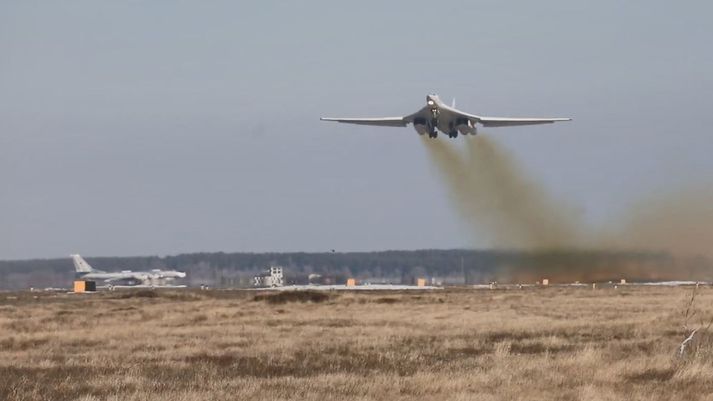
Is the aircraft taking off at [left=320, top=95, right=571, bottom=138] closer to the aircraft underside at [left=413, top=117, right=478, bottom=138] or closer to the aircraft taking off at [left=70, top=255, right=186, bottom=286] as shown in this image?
the aircraft underside at [left=413, top=117, right=478, bottom=138]

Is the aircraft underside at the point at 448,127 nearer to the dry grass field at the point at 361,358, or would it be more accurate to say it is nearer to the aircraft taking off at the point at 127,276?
the dry grass field at the point at 361,358

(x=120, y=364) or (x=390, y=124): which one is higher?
(x=390, y=124)

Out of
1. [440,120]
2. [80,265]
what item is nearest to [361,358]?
[440,120]

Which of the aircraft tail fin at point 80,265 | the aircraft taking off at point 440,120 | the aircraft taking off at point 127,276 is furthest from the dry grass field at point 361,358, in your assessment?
the aircraft tail fin at point 80,265

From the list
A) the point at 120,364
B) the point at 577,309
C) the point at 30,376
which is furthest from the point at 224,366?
the point at 577,309

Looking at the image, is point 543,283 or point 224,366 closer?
point 224,366

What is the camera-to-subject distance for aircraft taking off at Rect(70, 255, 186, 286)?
16638cm

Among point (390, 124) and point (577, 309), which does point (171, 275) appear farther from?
point (577, 309)

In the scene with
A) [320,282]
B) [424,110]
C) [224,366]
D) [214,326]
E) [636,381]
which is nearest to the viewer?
[636,381]

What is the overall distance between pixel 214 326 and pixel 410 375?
22.0m

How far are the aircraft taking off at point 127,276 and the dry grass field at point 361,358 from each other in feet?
375

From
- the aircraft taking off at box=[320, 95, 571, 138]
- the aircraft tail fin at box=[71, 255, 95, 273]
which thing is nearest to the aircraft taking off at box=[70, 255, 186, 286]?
the aircraft tail fin at box=[71, 255, 95, 273]

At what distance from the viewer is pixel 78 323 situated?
50719 millimetres

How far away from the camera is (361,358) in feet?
99.6
